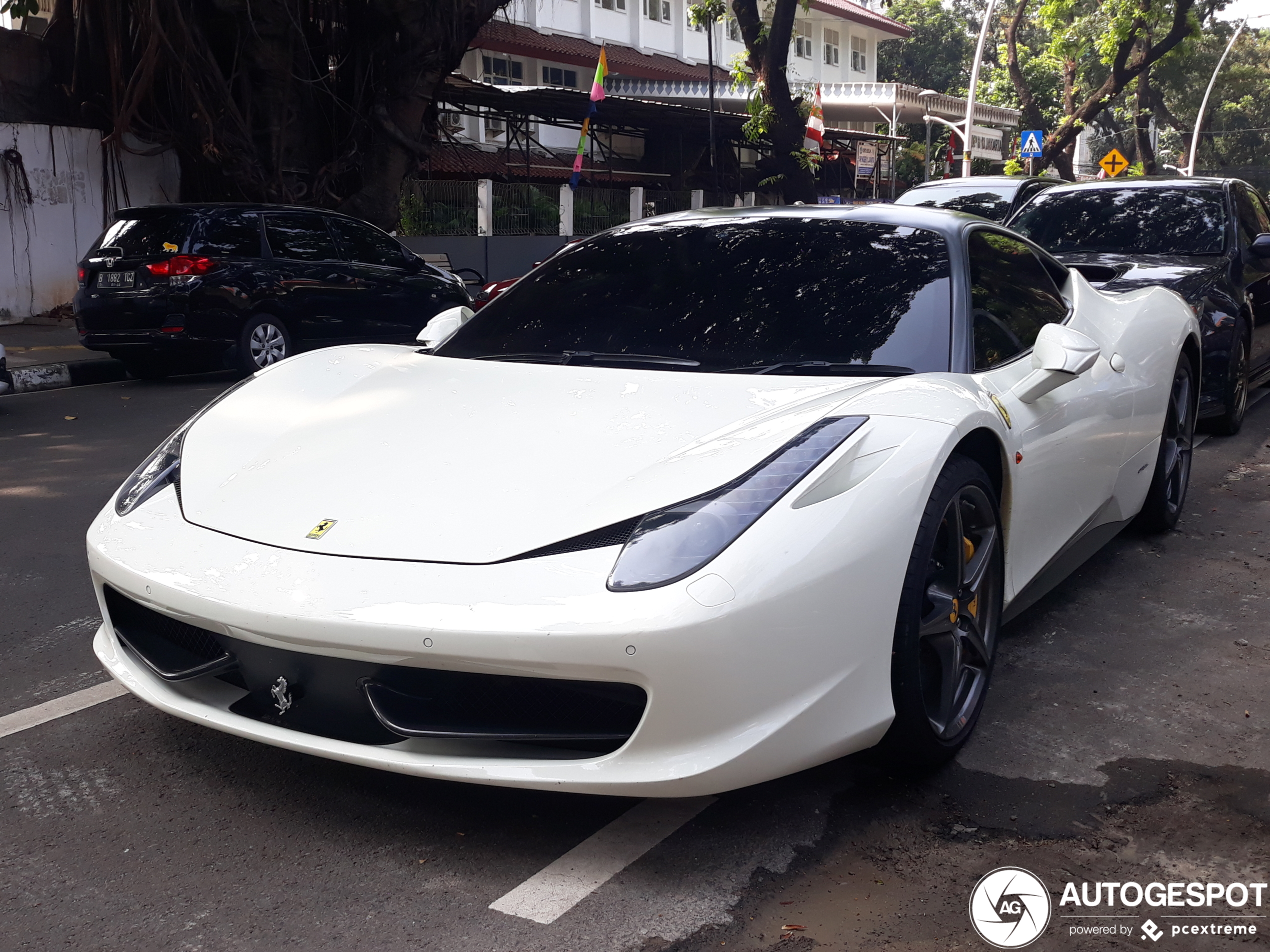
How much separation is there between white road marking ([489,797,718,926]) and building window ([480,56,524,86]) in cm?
2955

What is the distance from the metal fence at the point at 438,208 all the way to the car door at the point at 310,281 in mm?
9067

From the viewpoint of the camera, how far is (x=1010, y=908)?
2.37m

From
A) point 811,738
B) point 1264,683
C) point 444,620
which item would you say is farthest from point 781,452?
point 1264,683

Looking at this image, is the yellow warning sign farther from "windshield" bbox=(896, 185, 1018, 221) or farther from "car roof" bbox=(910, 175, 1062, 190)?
"windshield" bbox=(896, 185, 1018, 221)

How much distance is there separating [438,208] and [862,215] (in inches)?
719

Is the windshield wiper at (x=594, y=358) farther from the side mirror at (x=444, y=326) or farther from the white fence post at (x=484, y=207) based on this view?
the white fence post at (x=484, y=207)

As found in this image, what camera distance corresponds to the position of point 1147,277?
23.1 feet

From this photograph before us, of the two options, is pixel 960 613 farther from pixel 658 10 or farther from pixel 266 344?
pixel 658 10

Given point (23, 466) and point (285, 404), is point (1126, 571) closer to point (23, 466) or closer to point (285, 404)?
point (285, 404)

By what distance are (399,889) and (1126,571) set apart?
3391mm

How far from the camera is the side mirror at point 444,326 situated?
4.11 m

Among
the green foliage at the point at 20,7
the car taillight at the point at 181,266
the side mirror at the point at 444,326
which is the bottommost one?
the side mirror at the point at 444,326

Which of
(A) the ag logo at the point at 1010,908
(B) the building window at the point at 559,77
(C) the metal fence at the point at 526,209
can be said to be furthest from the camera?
(B) the building window at the point at 559,77

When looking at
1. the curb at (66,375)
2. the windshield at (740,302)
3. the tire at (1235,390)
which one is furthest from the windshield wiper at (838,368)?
the curb at (66,375)
